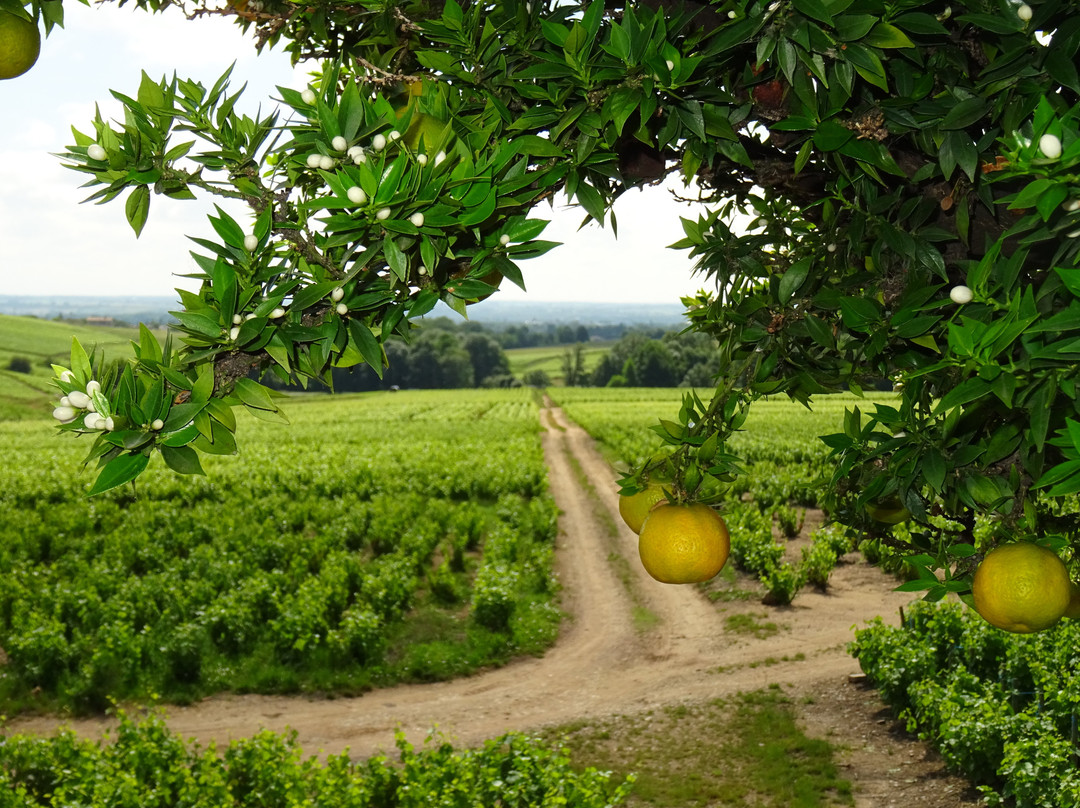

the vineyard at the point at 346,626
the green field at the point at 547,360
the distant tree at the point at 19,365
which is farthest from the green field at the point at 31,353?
the green field at the point at 547,360

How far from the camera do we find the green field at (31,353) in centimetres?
5931

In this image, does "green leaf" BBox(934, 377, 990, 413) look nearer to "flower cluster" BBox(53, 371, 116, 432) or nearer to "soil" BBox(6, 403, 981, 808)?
"flower cluster" BBox(53, 371, 116, 432)

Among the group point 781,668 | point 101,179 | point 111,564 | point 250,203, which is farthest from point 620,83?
point 111,564

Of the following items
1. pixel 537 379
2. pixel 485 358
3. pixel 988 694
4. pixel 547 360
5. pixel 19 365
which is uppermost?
pixel 547 360

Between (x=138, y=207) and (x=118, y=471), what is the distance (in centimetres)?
48

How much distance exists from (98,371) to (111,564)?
1220 centimetres

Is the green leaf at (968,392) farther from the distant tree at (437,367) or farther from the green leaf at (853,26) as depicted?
the distant tree at (437,367)

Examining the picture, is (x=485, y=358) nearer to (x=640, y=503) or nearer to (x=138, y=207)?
(x=640, y=503)

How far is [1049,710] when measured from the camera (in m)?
6.08

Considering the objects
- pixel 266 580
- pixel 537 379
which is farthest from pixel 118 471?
pixel 537 379

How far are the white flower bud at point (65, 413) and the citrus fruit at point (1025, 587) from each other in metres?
1.66

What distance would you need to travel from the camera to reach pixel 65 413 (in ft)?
3.59

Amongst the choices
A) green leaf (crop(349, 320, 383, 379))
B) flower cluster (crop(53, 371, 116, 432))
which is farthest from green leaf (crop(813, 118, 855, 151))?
flower cluster (crop(53, 371, 116, 432))

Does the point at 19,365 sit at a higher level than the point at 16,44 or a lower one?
lower
